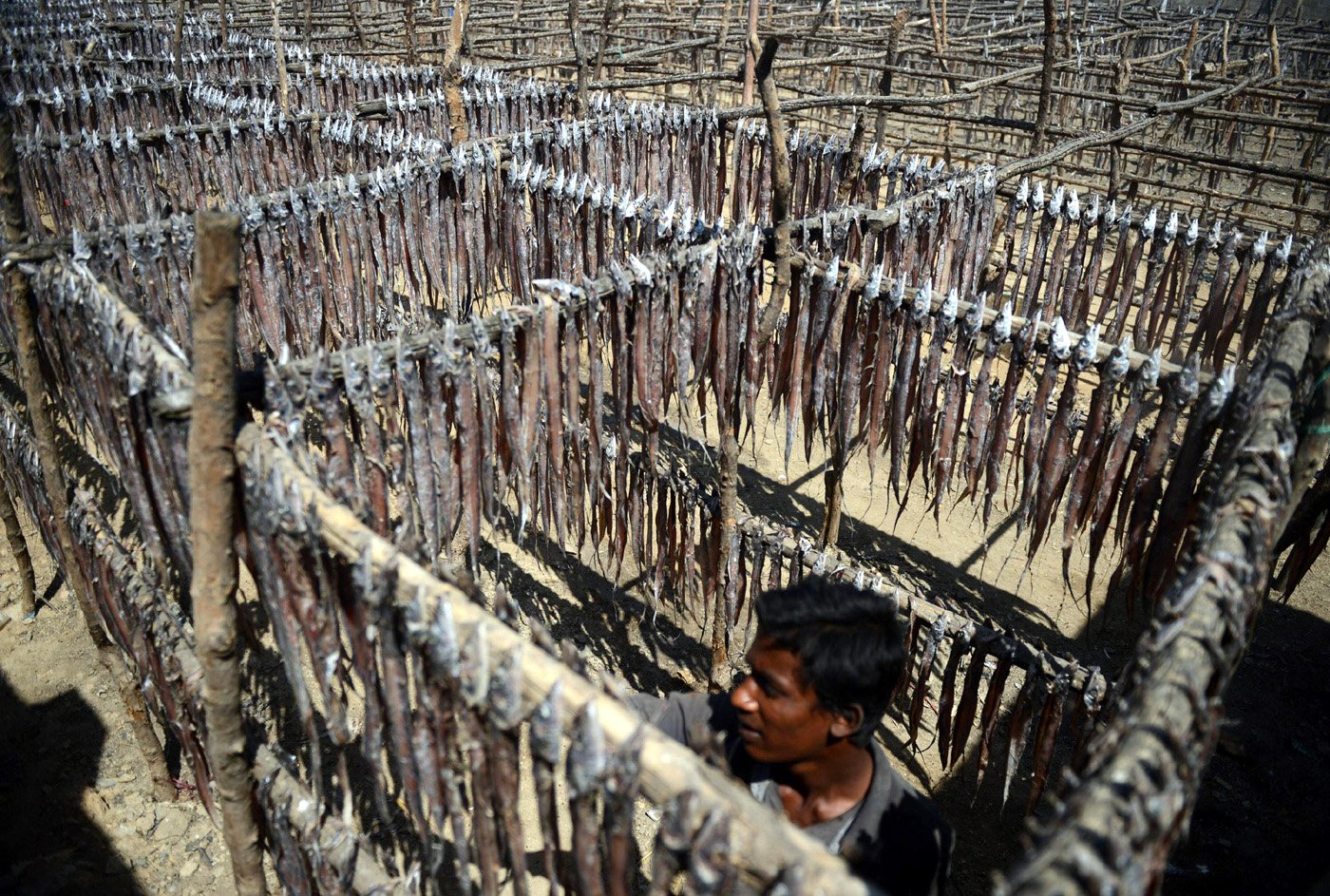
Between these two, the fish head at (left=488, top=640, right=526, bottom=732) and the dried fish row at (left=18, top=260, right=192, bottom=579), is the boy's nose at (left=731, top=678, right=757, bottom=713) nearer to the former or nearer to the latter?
the fish head at (left=488, top=640, right=526, bottom=732)

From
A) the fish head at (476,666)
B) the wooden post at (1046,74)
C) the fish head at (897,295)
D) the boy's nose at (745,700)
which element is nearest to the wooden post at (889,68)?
the wooden post at (1046,74)

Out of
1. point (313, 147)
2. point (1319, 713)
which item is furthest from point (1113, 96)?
point (313, 147)

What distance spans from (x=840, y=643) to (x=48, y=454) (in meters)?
3.66

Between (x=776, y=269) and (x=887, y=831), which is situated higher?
(x=776, y=269)

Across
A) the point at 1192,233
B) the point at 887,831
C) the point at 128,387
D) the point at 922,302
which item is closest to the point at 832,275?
the point at 922,302

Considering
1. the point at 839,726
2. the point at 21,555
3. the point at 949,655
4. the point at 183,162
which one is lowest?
the point at 21,555

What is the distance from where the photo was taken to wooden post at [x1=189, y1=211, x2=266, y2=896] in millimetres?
2096

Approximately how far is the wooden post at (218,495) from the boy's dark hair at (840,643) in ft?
4.89

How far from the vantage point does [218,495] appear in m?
2.28

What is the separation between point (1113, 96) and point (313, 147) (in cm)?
724

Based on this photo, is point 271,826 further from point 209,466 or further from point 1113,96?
point 1113,96

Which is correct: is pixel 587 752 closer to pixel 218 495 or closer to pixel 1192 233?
pixel 218 495

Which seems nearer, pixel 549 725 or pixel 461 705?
pixel 549 725

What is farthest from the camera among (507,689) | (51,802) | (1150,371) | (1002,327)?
(51,802)
